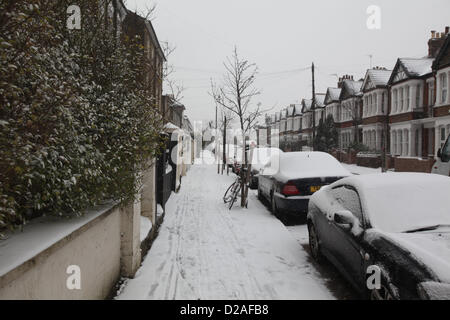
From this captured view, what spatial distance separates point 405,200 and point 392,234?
2.42 feet

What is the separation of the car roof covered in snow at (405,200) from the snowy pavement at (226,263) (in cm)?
114

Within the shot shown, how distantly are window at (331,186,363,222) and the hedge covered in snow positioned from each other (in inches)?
108

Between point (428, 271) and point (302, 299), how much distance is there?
1649 millimetres

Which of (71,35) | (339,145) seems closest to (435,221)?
(71,35)

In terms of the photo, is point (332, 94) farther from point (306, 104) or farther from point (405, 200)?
point (405, 200)

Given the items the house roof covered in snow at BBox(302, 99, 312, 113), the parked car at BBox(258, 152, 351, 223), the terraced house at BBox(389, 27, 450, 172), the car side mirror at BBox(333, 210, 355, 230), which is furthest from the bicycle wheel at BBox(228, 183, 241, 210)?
the house roof covered in snow at BBox(302, 99, 312, 113)

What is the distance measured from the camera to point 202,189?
1372cm

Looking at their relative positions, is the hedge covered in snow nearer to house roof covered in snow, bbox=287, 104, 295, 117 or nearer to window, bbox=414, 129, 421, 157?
window, bbox=414, 129, 421, 157

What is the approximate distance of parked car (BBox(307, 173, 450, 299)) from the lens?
2744mm

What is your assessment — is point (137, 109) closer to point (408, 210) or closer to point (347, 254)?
point (347, 254)

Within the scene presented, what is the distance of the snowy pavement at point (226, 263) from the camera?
13.5ft

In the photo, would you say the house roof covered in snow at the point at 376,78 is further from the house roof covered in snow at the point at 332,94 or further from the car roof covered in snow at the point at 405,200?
the car roof covered in snow at the point at 405,200

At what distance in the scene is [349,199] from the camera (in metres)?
4.49

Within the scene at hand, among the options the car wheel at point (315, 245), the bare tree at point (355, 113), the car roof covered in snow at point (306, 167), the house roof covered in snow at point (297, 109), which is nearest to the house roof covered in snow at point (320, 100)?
the house roof covered in snow at point (297, 109)
